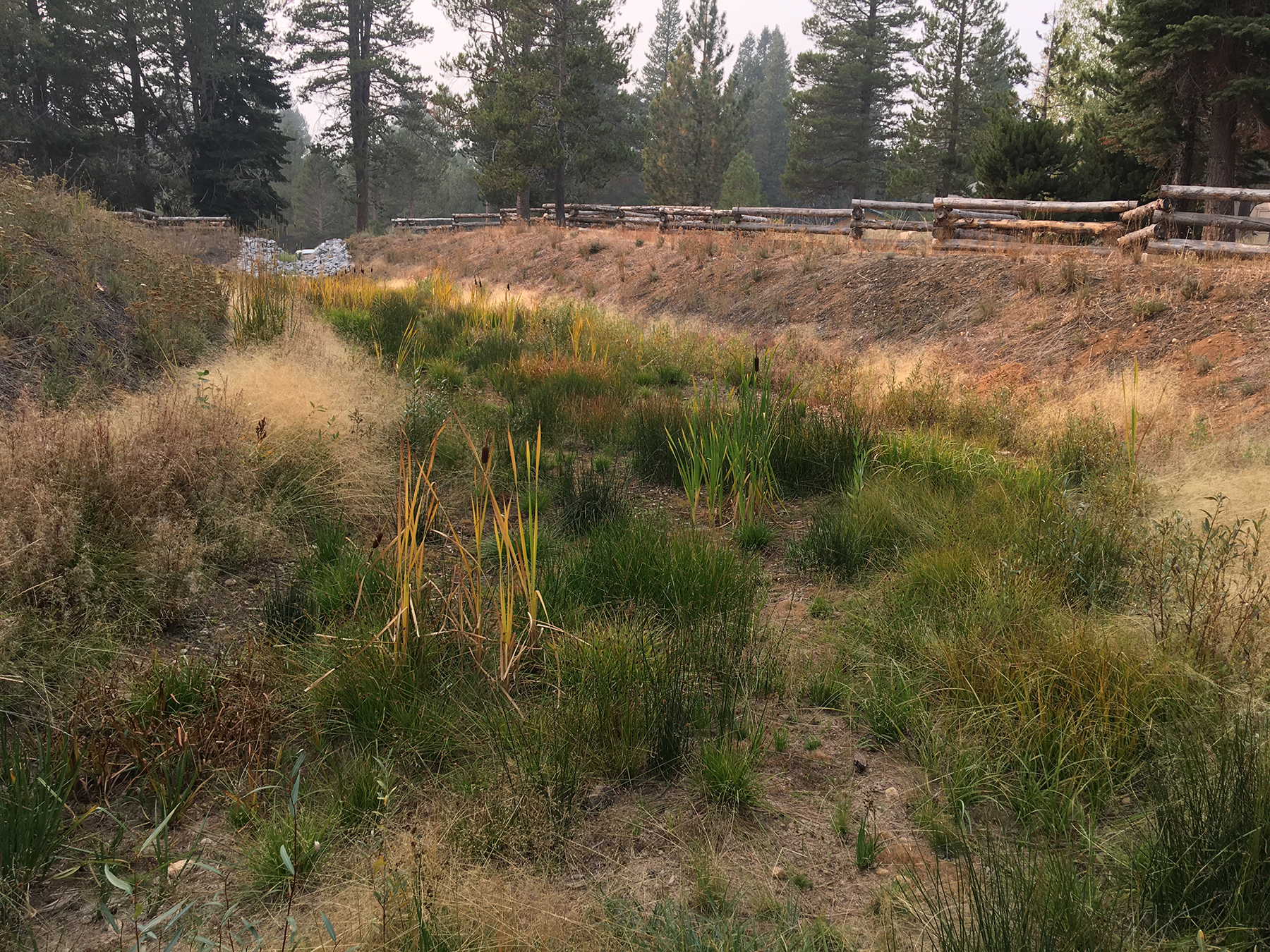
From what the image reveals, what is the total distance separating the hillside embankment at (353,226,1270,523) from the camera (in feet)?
20.1

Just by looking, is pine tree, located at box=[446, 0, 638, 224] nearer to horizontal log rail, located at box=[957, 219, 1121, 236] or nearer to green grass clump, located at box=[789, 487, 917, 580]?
horizontal log rail, located at box=[957, 219, 1121, 236]

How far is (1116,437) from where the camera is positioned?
5.56 metres

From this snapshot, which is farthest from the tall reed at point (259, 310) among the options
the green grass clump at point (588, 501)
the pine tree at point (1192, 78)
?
the pine tree at point (1192, 78)

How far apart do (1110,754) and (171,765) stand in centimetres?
293

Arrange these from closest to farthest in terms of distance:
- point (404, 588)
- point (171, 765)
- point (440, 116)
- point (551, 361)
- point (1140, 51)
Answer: point (171, 765)
point (404, 588)
point (551, 361)
point (1140, 51)
point (440, 116)

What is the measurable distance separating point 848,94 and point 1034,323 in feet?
116

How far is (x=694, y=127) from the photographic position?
120 ft

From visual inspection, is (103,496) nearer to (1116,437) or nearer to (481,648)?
(481,648)

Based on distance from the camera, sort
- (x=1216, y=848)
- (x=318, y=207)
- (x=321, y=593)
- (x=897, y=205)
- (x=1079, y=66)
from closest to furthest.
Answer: (x=1216, y=848), (x=321, y=593), (x=897, y=205), (x=1079, y=66), (x=318, y=207)

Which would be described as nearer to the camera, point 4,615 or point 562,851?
point 562,851

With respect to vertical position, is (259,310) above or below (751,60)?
below

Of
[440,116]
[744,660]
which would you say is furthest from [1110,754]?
[440,116]

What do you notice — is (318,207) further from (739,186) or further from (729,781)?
(729,781)

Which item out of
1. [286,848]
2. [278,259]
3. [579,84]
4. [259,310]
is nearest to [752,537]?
[286,848]
